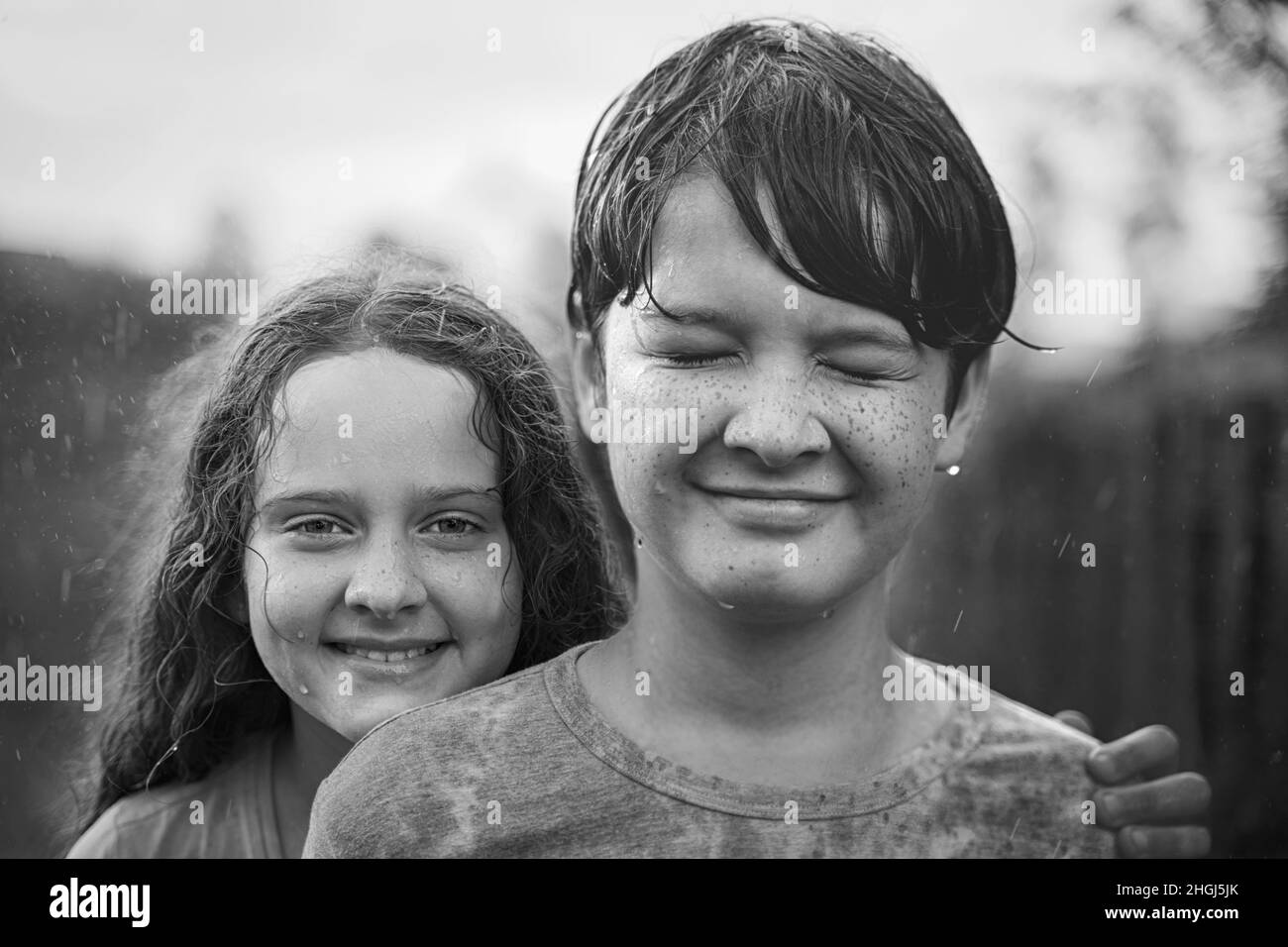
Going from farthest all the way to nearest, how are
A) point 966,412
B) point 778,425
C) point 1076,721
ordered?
point 1076,721 → point 966,412 → point 778,425

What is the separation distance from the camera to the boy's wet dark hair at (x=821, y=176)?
169 centimetres

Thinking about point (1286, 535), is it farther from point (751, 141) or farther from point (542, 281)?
point (542, 281)

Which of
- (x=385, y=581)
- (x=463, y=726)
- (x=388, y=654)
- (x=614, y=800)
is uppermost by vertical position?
(x=385, y=581)

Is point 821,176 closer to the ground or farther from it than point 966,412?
farther from it

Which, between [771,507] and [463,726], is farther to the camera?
[463,726]

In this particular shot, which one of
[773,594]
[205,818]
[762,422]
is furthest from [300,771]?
[762,422]

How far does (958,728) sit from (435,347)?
1.02 metres

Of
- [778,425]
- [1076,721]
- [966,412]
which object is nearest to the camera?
[778,425]

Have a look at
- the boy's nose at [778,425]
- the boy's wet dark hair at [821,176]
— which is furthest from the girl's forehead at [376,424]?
the boy's nose at [778,425]

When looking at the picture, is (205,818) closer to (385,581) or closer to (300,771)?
(300,771)

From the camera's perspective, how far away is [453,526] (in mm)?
1976

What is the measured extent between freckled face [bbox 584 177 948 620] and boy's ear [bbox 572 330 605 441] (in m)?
0.14

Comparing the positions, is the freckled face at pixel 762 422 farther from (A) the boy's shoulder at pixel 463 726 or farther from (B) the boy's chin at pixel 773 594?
(A) the boy's shoulder at pixel 463 726

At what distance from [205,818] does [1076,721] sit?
1.53 metres
